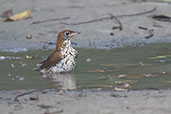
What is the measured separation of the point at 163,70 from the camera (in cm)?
901

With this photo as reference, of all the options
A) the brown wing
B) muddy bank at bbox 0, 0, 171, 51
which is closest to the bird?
the brown wing

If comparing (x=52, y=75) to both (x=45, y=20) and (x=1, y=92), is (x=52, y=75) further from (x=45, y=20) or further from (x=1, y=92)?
(x=45, y=20)

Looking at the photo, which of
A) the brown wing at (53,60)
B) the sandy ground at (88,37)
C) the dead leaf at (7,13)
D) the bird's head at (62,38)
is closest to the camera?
the sandy ground at (88,37)

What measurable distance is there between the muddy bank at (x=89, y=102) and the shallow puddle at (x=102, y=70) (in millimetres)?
619

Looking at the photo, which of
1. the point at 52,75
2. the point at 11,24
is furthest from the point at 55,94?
the point at 11,24

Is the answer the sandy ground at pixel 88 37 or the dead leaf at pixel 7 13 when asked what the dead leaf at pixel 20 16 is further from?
the dead leaf at pixel 7 13

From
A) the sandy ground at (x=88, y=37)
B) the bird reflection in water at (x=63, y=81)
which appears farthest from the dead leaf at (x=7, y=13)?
the bird reflection in water at (x=63, y=81)

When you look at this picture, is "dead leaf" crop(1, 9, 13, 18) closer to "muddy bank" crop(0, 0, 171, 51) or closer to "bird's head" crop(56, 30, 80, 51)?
"muddy bank" crop(0, 0, 171, 51)

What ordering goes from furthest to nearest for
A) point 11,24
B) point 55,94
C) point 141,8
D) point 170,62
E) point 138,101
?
point 141,8, point 11,24, point 170,62, point 55,94, point 138,101

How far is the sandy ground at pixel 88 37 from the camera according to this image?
646 centimetres

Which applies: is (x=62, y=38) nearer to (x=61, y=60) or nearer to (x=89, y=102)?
(x=61, y=60)

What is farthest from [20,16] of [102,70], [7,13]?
[102,70]

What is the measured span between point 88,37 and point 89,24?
90 cm

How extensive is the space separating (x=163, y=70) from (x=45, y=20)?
5410mm
